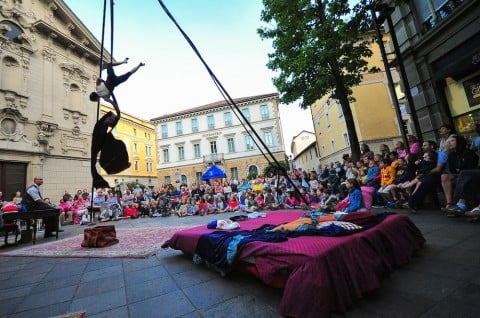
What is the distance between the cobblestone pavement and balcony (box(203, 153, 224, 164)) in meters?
30.2

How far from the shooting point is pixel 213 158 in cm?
3428

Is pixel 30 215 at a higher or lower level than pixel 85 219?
higher

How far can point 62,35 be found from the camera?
1503cm

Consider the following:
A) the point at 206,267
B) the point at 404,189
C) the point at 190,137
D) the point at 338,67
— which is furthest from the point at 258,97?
the point at 206,267

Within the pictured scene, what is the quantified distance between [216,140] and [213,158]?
2907mm

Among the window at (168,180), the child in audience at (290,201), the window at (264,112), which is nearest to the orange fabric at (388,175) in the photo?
the child in audience at (290,201)

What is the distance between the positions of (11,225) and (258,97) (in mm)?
31362

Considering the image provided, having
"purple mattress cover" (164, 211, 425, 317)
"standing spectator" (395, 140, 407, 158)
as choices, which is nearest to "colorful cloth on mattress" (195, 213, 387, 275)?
"purple mattress cover" (164, 211, 425, 317)

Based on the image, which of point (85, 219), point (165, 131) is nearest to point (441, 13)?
point (85, 219)

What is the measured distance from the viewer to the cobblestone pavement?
1.95m

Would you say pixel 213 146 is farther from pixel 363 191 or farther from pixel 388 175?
pixel 363 191

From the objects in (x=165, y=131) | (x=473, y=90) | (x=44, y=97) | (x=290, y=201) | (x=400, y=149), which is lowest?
(x=290, y=201)

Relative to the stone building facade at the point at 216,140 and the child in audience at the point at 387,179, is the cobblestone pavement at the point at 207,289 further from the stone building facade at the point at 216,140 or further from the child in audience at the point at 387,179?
the stone building facade at the point at 216,140

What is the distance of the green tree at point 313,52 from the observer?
8859 mm
